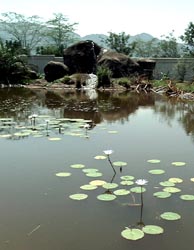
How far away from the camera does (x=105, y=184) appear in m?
3.98

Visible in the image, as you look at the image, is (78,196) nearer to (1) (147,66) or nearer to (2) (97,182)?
(2) (97,182)

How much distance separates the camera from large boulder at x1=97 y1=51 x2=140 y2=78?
60.5 ft

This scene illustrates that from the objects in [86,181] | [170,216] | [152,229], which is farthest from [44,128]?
[152,229]

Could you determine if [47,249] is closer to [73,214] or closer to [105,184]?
[73,214]

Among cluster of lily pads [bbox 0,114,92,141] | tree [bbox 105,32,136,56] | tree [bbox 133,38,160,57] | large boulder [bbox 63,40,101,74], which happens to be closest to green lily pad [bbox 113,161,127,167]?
cluster of lily pads [bbox 0,114,92,141]

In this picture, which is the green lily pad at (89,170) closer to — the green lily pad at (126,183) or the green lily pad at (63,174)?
the green lily pad at (63,174)

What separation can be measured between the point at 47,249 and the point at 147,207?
1065 millimetres

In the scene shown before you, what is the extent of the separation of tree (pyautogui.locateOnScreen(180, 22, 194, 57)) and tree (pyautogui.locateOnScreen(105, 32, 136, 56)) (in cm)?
612

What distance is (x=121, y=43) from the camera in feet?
80.5

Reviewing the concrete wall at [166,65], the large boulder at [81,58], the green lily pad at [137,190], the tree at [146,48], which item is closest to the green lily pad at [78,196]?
the green lily pad at [137,190]

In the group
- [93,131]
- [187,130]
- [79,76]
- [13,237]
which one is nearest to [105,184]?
[13,237]

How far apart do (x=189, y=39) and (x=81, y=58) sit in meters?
5.17

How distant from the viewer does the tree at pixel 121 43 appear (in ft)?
79.7

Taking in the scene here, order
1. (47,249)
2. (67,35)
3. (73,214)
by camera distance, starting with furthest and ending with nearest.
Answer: (67,35) < (73,214) < (47,249)
